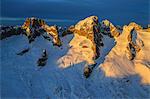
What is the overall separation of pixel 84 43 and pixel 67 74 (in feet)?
24.3

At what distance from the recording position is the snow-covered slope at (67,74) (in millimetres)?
66750

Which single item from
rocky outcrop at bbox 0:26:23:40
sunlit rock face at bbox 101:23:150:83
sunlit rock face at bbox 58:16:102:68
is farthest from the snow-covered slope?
sunlit rock face at bbox 58:16:102:68

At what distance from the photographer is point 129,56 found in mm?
72938

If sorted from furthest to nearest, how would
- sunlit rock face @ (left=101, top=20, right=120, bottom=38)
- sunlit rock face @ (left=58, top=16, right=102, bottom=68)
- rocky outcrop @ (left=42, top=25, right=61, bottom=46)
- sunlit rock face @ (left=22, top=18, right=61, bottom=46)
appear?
sunlit rock face @ (left=101, top=20, right=120, bottom=38) → rocky outcrop @ (left=42, top=25, right=61, bottom=46) → sunlit rock face @ (left=22, top=18, right=61, bottom=46) → sunlit rock face @ (left=58, top=16, right=102, bottom=68)

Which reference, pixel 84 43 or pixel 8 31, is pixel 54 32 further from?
pixel 8 31

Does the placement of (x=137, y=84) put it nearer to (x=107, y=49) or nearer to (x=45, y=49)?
(x=107, y=49)

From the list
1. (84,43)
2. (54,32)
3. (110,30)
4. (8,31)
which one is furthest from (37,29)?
(110,30)

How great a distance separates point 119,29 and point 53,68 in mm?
15929

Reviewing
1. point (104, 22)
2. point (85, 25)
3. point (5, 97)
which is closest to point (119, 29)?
point (104, 22)

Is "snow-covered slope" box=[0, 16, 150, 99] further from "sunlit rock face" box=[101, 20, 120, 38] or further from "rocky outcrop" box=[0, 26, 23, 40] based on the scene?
"sunlit rock face" box=[101, 20, 120, 38]

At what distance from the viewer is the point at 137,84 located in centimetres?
6862

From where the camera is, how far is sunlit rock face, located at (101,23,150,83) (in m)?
70.2

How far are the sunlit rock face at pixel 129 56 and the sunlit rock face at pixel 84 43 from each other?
2.56 metres

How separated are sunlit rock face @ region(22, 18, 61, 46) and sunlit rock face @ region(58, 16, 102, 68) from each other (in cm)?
282
